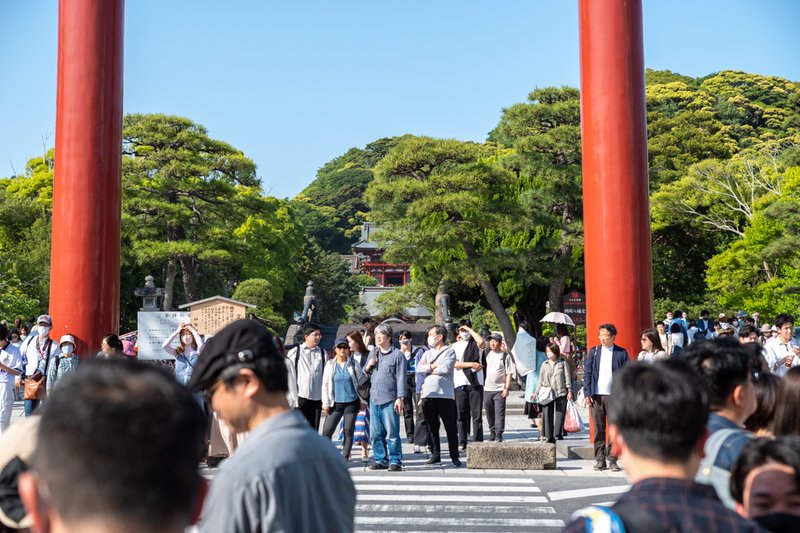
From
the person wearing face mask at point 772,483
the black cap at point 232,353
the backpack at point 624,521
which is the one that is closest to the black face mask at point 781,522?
the person wearing face mask at point 772,483

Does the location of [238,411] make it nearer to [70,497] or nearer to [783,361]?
[70,497]

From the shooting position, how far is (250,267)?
4606 centimetres

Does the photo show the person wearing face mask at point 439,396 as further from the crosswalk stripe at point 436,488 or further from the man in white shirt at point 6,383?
the man in white shirt at point 6,383

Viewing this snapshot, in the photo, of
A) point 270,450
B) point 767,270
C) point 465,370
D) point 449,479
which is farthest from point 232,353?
point 767,270

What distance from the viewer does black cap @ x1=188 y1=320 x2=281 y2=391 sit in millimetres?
2705

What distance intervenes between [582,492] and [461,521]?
1883 mm

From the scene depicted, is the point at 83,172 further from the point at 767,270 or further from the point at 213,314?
the point at 767,270

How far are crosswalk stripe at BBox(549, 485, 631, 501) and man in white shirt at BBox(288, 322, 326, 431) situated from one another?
324 cm

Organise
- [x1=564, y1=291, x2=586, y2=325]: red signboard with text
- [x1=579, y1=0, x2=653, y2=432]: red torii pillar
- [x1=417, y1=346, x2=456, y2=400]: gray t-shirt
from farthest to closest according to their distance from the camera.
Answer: [x1=564, y1=291, x2=586, y2=325]: red signboard with text
[x1=579, y1=0, x2=653, y2=432]: red torii pillar
[x1=417, y1=346, x2=456, y2=400]: gray t-shirt

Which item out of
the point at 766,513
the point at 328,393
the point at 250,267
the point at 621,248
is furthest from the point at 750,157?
the point at 766,513

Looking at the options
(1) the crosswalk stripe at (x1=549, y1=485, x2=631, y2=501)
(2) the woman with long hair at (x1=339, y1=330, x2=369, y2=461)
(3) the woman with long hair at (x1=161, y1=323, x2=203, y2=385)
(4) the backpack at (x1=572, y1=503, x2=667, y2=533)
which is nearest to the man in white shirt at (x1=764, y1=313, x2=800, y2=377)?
(1) the crosswalk stripe at (x1=549, y1=485, x2=631, y2=501)

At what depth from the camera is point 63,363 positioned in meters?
10.0

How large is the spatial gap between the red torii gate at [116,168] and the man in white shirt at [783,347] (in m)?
1.66

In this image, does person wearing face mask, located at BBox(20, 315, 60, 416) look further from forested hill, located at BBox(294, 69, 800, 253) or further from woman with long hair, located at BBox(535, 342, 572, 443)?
forested hill, located at BBox(294, 69, 800, 253)
